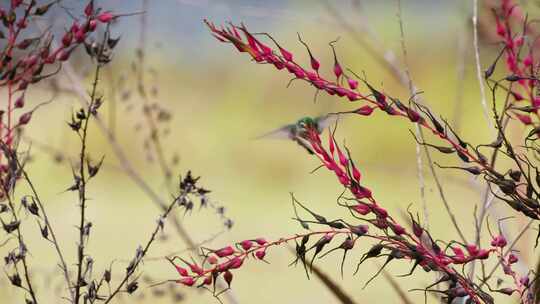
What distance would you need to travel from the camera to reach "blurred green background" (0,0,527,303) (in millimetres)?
4762

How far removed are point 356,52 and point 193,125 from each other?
5.24 ft

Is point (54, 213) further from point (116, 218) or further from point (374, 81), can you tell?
point (374, 81)

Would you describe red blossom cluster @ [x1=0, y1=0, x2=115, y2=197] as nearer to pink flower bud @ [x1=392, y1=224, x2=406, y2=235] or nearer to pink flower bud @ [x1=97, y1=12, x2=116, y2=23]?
pink flower bud @ [x1=97, y1=12, x2=116, y2=23]

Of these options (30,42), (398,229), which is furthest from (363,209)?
(30,42)

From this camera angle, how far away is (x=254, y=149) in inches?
287

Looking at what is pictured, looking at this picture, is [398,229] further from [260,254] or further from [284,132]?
[284,132]

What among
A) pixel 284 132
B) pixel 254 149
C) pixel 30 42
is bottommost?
pixel 284 132

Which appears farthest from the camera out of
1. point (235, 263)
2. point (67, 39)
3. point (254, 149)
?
point (254, 149)

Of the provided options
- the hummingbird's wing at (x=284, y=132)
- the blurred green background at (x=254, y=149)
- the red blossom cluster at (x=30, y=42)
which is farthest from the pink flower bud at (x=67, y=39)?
the blurred green background at (x=254, y=149)

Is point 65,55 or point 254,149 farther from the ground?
point 254,149

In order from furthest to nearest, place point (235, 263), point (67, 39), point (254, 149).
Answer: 1. point (254, 149)
2. point (67, 39)
3. point (235, 263)

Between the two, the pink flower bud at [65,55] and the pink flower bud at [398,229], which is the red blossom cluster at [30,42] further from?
the pink flower bud at [398,229]

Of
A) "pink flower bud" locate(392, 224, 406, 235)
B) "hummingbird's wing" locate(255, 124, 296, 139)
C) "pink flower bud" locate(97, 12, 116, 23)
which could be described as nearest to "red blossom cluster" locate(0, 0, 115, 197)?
"pink flower bud" locate(97, 12, 116, 23)

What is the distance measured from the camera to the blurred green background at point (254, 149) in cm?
476
